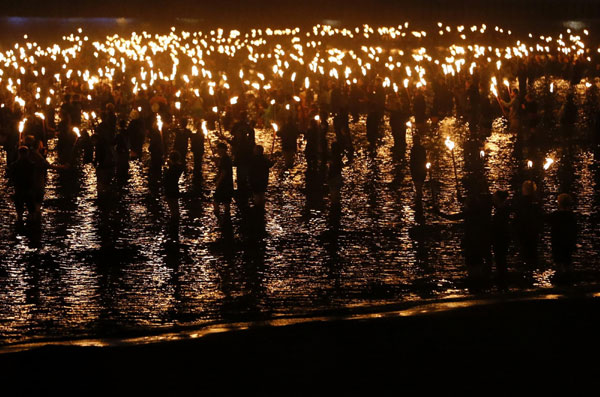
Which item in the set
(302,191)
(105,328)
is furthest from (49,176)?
(105,328)

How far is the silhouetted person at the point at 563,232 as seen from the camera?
43.5 ft

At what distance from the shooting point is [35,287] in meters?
13.4

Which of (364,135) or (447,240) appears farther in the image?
(364,135)

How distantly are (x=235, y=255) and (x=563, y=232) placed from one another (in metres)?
4.46

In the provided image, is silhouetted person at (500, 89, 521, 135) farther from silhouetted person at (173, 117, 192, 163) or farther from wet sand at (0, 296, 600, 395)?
wet sand at (0, 296, 600, 395)

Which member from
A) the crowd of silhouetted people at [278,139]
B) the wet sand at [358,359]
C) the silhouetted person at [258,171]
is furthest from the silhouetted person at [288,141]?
the wet sand at [358,359]

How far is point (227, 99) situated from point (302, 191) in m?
14.2

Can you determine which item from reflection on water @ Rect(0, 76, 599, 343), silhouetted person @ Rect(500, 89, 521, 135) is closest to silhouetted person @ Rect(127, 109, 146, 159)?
reflection on water @ Rect(0, 76, 599, 343)

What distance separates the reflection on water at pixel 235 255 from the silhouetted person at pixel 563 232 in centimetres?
33

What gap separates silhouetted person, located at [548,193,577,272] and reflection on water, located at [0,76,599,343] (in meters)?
0.33

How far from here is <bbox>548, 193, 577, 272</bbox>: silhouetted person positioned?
13.2 meters

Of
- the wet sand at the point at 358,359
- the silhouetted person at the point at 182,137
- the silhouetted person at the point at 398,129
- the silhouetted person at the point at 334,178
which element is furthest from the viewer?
the silhouetted person at the point at 398,129

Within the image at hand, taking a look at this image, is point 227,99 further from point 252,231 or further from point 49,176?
point 252,231

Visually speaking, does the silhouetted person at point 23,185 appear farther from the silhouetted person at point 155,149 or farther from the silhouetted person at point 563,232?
the silhouetted person at point 563,232
